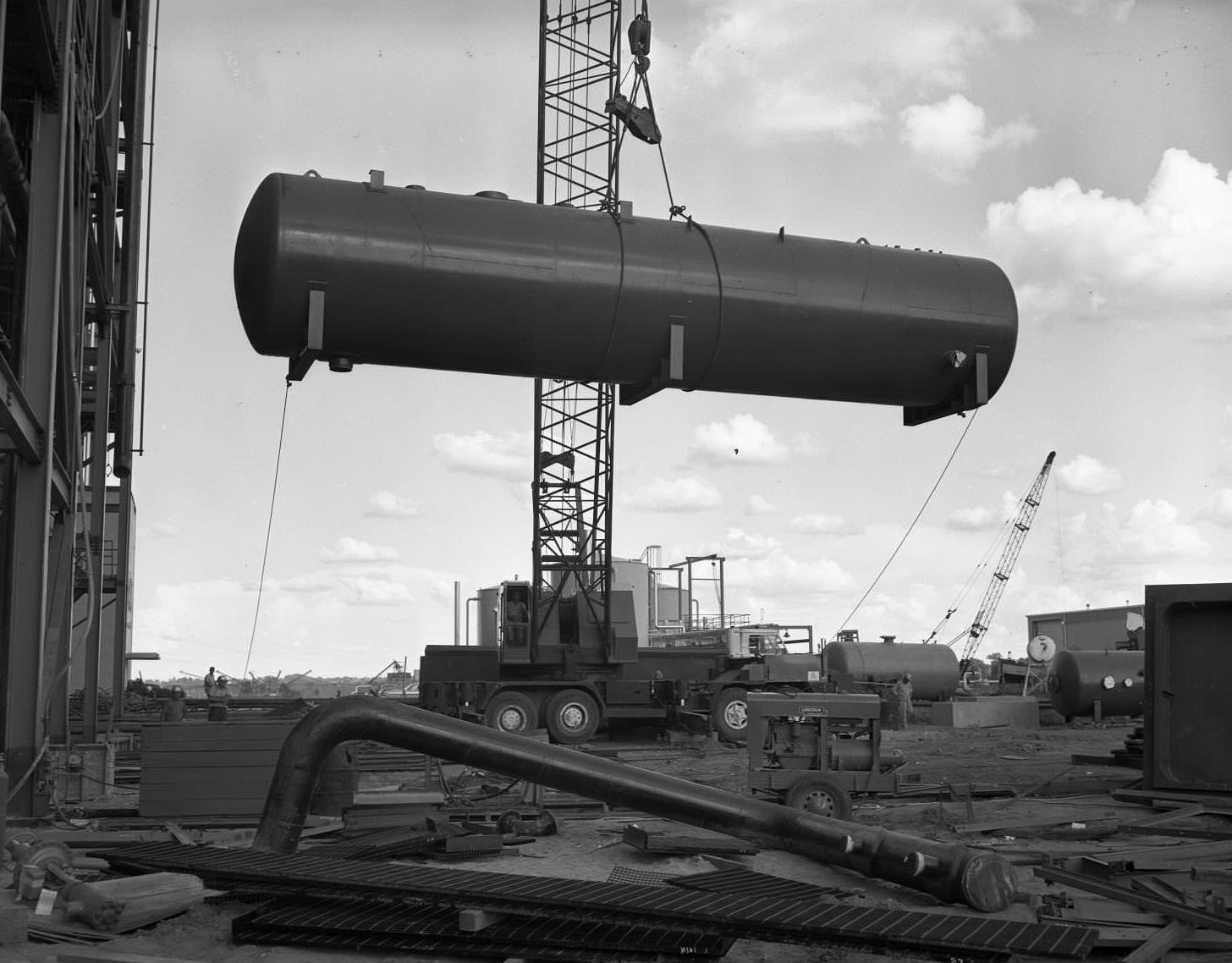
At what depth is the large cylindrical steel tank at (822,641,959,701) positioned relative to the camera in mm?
32500

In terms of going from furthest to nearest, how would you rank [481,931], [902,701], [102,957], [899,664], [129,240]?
1. [899,664]
2. [902,701]
3. [129,240]
4. [481,931]
5. [102,957]

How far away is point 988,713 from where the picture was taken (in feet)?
91.6

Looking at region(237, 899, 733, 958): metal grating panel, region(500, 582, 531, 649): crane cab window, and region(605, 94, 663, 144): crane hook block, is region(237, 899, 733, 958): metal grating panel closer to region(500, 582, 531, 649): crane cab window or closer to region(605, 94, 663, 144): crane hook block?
region(605, 94, 663, 144): crane hook block

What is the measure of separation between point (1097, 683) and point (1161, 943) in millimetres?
19815

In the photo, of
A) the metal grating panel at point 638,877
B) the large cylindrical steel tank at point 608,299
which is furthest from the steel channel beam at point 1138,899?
the large cylindrical steel tank at point 608,299

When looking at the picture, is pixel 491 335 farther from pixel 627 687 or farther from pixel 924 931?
pixel 627 687

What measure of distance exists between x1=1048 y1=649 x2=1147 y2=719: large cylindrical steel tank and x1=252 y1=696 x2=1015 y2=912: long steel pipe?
18.7m

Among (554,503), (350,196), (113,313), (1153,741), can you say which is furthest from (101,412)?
(1153,741)

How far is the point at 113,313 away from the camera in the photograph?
20.5 m

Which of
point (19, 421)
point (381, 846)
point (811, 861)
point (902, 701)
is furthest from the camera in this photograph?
point (902, 701)

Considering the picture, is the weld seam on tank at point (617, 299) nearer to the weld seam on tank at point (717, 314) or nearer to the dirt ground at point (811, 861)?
the weld seam on tank at point (717, 314)

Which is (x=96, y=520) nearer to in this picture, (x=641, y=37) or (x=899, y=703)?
(x=641, y=37)

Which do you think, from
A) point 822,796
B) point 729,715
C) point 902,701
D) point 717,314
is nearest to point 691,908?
point 717,314

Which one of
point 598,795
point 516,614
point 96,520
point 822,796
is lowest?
point 822,796
